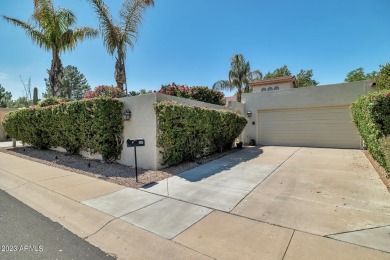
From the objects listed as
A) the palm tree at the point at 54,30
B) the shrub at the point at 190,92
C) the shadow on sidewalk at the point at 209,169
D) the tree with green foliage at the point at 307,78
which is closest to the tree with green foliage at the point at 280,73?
the tree with green foliage at the point at 307,78

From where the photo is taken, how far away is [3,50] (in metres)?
16.4

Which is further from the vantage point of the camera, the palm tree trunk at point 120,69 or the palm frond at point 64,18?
the palm frond at point 64,18

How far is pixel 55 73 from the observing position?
12.6m

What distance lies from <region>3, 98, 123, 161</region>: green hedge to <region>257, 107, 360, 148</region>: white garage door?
918cm

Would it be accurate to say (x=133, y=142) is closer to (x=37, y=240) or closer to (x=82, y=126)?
(x=37, y=240)

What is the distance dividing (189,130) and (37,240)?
17.2 feet

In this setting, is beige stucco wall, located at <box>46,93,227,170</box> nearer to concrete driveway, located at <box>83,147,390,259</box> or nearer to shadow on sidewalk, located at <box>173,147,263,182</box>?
shadow on sidewalk, located at <box>173,147,263,182</box>

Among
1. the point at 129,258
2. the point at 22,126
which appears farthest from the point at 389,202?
the point at 22,126

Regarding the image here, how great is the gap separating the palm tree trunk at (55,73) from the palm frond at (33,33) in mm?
637

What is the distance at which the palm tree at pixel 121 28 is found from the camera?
9.90 meters

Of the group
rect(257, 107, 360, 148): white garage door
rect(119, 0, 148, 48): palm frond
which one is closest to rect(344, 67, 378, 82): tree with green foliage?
rect(257, 107, 360, 148): white garage door

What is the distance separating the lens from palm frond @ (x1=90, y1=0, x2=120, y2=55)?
31.7 ft

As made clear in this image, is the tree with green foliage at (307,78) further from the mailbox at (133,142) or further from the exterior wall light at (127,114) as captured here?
the mailbox at (133,142)

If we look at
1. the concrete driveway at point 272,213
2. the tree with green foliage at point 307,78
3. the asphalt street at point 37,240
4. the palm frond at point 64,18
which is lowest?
the concrete driveway at point 272,213
